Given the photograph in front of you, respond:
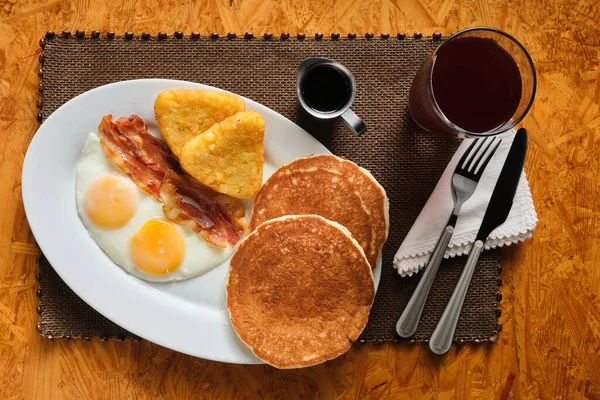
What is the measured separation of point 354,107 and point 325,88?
190 mm

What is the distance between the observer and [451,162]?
1.93 meters

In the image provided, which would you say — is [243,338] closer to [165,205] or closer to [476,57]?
[165,205]

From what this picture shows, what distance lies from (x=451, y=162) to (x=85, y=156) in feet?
4.21

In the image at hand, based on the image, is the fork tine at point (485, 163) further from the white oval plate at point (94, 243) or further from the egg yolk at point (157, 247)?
the egg yolk at point (157, 247)

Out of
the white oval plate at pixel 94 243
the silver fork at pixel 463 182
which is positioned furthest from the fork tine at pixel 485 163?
the white oval plate at pixel 94 243

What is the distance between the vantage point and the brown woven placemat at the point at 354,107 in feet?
6.35

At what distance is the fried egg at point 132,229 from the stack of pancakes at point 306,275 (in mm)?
154

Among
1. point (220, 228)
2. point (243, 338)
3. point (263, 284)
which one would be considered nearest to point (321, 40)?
point (220, 228)

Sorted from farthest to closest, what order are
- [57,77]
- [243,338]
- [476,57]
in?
[57,77]
[243,338]
[476,57]

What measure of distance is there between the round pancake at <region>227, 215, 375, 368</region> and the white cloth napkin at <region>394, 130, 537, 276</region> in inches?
8.6

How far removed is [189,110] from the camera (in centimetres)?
179

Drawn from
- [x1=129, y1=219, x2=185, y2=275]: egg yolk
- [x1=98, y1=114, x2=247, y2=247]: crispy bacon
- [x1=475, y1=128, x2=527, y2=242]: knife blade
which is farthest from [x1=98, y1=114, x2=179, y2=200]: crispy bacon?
[x1=475, y1=128, x2=527, y2=242]: knife blade

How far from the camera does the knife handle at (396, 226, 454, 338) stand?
6.13 ft

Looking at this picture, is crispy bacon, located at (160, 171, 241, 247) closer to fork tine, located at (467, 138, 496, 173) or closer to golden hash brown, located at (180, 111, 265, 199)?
golden hash brown, located at (180, 111, 265, 199)
